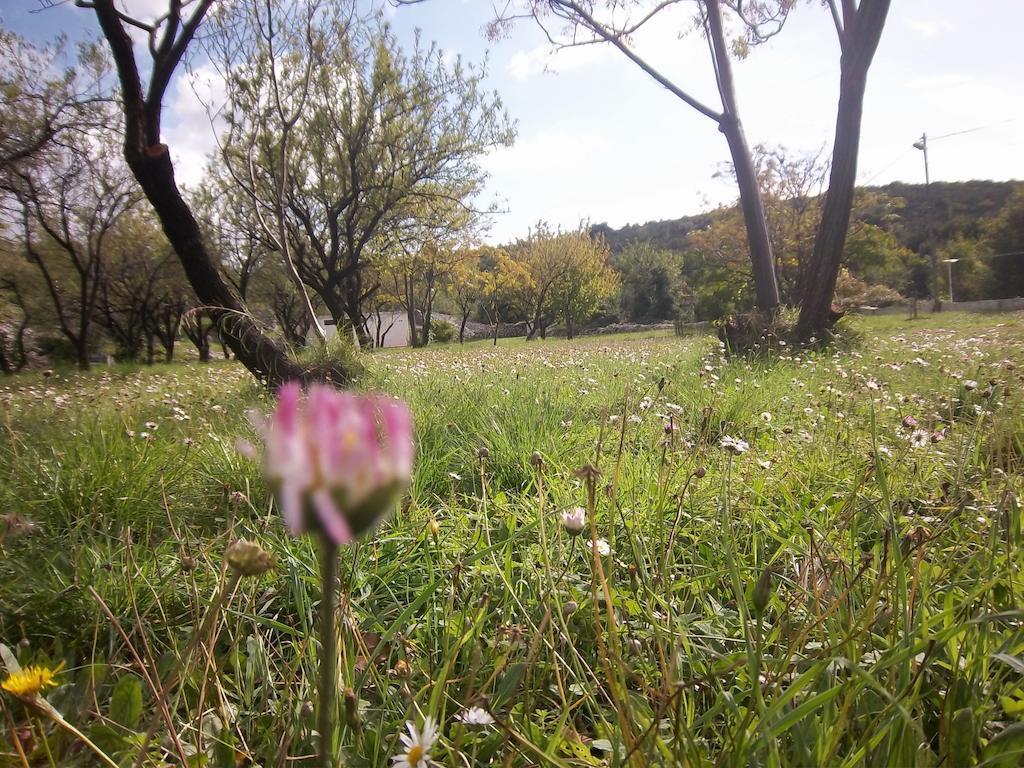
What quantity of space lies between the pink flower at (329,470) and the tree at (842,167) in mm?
7338

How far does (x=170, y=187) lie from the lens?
4.77 m

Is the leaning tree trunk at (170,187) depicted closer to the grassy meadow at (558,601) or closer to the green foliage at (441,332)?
the grassy meadow at (558,601)

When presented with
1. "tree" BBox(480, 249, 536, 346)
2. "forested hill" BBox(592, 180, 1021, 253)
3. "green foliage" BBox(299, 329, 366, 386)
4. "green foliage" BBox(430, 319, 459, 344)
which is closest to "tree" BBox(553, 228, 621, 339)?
"tree" BBox(480, 249, 536, 346)

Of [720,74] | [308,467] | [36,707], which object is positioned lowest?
[36,707]

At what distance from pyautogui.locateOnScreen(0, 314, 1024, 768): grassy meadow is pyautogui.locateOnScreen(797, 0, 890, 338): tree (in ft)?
13.7

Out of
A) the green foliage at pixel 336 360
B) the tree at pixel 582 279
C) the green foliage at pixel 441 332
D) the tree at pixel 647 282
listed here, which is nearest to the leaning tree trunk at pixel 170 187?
the green foliage at pixel 336 360

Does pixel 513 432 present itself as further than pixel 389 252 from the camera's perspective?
No

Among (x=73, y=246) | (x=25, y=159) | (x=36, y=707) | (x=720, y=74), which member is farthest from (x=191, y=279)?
(x=73, y=246)

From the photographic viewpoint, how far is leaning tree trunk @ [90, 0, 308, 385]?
470 centimetres

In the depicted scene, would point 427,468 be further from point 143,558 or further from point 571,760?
point 571,760

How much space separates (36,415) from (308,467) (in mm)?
4534

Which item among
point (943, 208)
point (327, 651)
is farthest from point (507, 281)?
point (943, 208)

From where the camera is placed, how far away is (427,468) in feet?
7.08

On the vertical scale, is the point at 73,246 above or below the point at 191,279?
above
